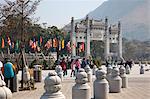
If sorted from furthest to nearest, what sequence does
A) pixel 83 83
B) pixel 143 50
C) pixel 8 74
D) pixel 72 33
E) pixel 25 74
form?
pixel 143 50 → pixel 72 33 → pixel 25 74 → pixel 8 74 → pixel 83 83

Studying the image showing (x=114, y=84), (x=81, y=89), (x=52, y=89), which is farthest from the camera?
(x=114, y=84)

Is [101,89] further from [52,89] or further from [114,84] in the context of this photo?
[52,89]

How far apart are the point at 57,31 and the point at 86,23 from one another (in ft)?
20.9

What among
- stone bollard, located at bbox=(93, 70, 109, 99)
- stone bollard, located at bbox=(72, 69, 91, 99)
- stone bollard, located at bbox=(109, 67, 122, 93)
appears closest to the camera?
stone bollard, located at bbox=(72, 69, 91, 99)

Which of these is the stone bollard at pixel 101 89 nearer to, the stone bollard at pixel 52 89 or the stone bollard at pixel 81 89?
the stone bollard at pixel 81 89

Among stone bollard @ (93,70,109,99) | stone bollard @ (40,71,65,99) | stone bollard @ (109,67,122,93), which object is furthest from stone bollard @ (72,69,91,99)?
stone bollard @ (109,67,122,93)

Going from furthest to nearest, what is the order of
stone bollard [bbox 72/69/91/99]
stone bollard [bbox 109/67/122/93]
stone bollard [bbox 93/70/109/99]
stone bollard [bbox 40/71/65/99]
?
stone bollard [bbox 109/67/122/93], stone bollard [bbox 93/70/109/99], stone bollard [bbox 72/69/91/99], stone bollard [bbox 40/71/65/99]

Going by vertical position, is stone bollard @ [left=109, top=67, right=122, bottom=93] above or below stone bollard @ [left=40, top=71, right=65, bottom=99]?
below

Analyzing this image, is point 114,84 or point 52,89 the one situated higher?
point 52,89

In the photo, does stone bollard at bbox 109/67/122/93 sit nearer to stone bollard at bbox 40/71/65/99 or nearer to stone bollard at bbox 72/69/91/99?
stone bollard at bbox 72/69/91/99

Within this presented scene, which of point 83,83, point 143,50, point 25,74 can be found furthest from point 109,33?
point 83,83

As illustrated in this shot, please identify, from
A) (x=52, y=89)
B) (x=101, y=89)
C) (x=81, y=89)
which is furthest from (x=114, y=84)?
(x=52, y=89)

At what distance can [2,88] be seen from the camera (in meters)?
6.54

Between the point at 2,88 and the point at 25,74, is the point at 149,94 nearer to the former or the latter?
the point at 25,74
